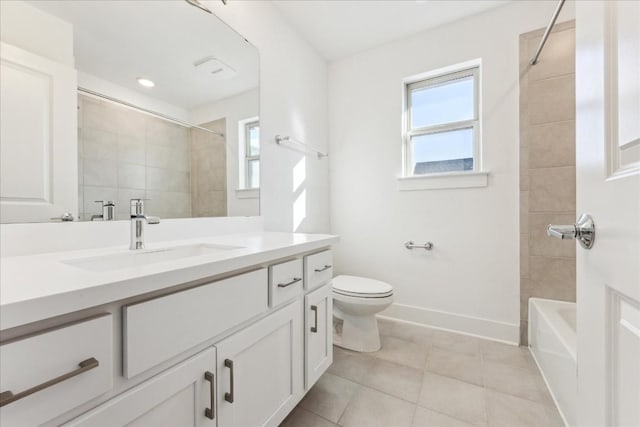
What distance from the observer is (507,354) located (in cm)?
177

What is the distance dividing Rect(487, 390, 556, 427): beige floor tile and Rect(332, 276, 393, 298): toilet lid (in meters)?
0.73

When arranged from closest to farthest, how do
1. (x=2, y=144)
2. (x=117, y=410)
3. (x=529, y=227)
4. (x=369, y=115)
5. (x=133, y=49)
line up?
(x=117, y=410) → (x=2, y=144) → (x=133, y=49) → (x=529, y=227) → (x=369, y=115)

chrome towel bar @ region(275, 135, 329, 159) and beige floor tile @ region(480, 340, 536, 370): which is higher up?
chrome towel bar @ region(275, 135, 329, 159)

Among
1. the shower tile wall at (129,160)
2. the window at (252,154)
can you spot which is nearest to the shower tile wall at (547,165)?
the window at (252,154)

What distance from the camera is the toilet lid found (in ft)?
5.69

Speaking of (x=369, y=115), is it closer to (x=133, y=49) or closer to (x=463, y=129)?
(x=463, y=129)

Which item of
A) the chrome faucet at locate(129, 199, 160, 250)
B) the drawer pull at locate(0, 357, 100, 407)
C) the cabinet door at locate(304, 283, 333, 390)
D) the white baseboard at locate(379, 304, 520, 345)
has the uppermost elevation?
the chrome faucet at locate(129, 199, 160, 250)

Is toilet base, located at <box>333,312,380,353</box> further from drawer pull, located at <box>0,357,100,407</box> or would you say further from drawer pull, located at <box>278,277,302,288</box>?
drawer pull, located at <box>0,357,100,407</box>

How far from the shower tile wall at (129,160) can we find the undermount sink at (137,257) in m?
0.24

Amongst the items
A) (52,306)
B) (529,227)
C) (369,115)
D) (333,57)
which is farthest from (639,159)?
(333,57)

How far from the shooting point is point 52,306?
44 centimetres

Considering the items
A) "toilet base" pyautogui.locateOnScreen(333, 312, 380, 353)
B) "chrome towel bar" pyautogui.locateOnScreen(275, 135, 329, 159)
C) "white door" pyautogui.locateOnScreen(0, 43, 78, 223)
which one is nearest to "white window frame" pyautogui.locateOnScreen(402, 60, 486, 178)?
"chrome towel bar" pyautogui.locateOnScreen(275, 135, 329, 159)

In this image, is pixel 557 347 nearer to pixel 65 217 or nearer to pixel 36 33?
pixel 65 217

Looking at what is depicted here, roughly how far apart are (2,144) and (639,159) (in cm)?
151
